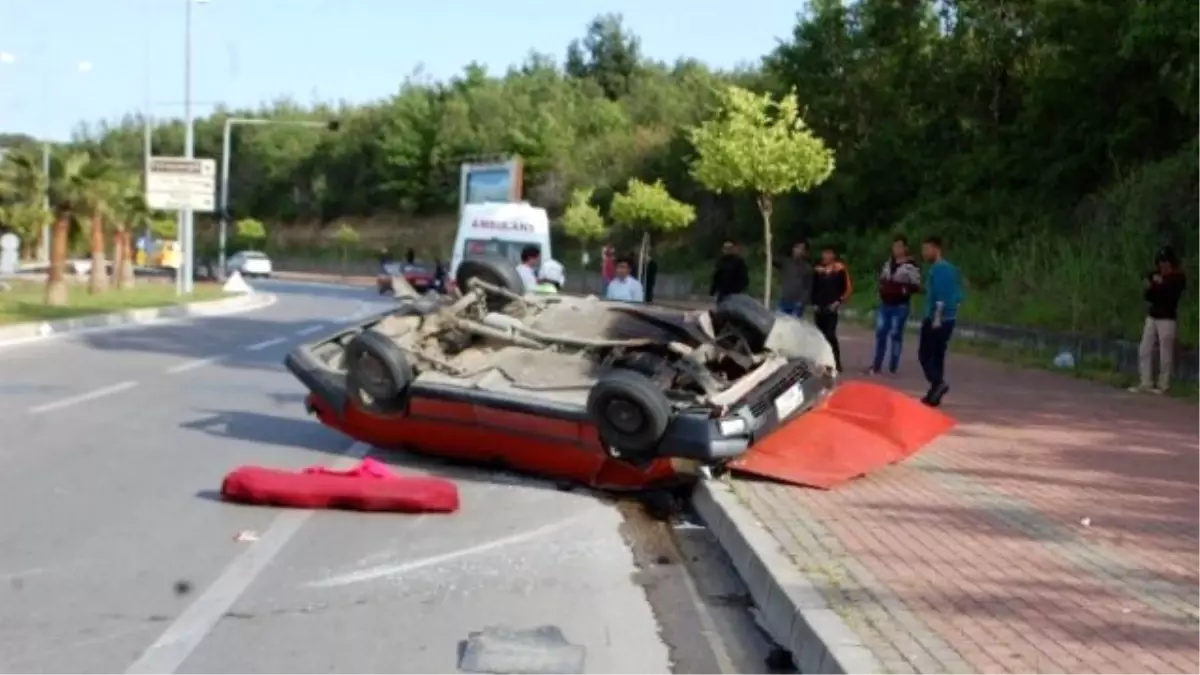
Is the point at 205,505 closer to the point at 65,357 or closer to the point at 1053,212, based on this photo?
the point at 65,357

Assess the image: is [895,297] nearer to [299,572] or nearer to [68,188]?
[299,572]

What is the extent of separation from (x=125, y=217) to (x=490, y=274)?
43314 mm

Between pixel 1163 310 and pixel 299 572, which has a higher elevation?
pixel 1163 310

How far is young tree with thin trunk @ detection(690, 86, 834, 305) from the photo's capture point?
29.5m

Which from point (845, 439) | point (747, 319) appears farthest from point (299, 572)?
point (747, 319)

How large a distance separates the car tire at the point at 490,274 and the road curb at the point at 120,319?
14.1 metres

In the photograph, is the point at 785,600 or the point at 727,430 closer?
the point at 785,600

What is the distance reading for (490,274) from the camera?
14.1 meters

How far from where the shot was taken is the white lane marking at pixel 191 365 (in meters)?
20.6

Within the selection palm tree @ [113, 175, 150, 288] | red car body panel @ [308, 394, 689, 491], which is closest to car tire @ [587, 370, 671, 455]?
red car body panel @ [308, 394, 689, 491]

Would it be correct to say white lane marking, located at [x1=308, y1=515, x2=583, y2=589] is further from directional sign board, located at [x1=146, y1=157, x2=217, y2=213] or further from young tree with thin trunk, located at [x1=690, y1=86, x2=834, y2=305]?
directional sign board, located at [x1=146, y1=157, x2=217, y2=213]

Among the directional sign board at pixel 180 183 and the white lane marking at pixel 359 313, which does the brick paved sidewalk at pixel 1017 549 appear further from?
the directional sign board at pixel 180 183

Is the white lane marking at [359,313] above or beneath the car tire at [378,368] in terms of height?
beneath

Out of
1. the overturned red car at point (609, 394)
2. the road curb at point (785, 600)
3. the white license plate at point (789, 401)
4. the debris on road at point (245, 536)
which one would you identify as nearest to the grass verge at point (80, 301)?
the overturned red car at point (609, 394)
